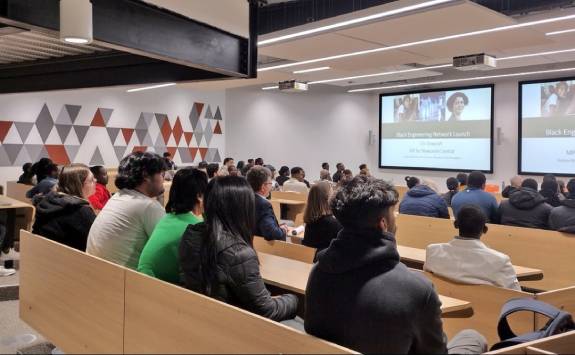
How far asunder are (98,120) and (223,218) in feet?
32.2

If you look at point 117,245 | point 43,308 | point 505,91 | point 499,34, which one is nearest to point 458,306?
point 117,245

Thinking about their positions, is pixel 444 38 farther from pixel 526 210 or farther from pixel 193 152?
pixel 193 152

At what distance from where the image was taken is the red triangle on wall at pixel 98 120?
11281 mm

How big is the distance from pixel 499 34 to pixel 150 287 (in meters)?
5.49

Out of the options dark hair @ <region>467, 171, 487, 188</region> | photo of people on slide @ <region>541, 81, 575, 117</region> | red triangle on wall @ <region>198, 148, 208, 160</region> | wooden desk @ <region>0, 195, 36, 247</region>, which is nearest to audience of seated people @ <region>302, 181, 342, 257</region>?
dark hair @ <region>467, 171, 487, 188</region>

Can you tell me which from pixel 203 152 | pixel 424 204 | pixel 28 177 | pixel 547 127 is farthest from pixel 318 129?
pixel 424 204

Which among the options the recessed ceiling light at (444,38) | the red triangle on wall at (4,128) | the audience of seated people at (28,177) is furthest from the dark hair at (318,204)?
the red triangle on wall at (4,128)

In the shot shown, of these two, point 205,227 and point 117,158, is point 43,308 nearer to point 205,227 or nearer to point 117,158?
point 205,227

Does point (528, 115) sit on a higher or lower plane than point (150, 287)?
higher

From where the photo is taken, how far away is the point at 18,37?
3.83m

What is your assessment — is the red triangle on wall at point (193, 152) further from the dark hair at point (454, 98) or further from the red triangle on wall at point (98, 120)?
the dark hair at point (454, 98)

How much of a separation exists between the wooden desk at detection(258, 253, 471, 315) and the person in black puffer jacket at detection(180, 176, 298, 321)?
0.28m

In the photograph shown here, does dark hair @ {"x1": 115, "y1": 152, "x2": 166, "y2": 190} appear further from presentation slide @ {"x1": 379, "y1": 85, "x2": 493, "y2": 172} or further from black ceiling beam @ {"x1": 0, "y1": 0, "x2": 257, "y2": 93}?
presentation slide @ {"x1": 379, "y1": 85, "x2": 493, "y2": 172}

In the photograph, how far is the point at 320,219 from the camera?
396 centimetres
